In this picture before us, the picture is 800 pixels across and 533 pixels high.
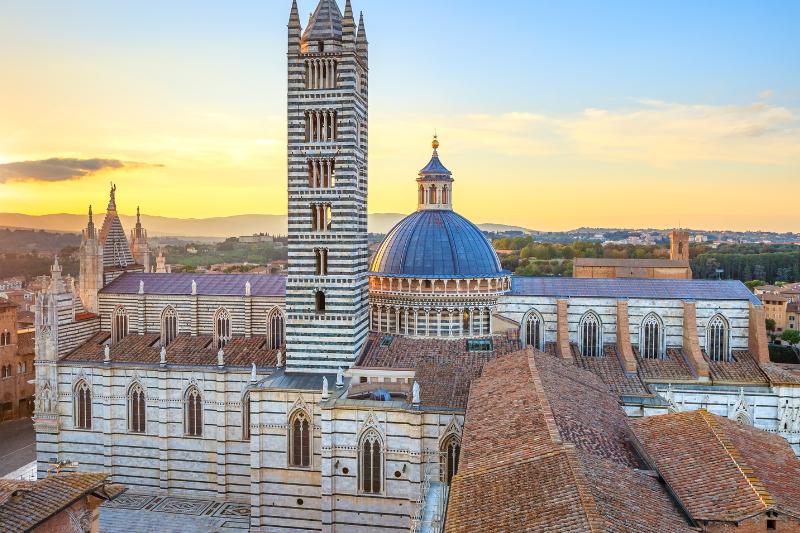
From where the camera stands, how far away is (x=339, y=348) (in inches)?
1224

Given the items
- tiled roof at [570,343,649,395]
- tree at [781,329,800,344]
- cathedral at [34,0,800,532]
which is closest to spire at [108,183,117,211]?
cathedral at [34,0,800,532]

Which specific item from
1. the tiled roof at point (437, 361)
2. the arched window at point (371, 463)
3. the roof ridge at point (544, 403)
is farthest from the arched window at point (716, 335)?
the arched window at point (371, 463)

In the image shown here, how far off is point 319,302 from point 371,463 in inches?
320

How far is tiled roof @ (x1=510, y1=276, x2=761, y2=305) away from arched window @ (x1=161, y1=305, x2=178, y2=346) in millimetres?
19124

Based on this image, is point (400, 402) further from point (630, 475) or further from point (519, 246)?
point (519, 246)

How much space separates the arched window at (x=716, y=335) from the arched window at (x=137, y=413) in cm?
2947

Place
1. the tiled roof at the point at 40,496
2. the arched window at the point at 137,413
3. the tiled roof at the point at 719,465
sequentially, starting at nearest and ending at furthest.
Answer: the tiled roof at the point at 719,465 < the tiled roof at the point at 40,496 < the arched window at the point at 137,413

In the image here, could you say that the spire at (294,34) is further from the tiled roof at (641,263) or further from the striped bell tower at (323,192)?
the tiled roof at (641,263)

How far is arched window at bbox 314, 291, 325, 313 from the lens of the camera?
31438mm

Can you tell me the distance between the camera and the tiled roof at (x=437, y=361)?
27.5m

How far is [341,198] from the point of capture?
3095 centimetres

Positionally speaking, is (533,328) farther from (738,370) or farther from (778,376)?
(778,376)

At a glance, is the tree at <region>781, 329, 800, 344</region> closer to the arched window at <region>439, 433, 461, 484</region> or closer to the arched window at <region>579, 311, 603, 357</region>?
the arched window at <region>579, 311, 603, 357</region>

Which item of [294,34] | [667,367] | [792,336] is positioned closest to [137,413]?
[294,34]
